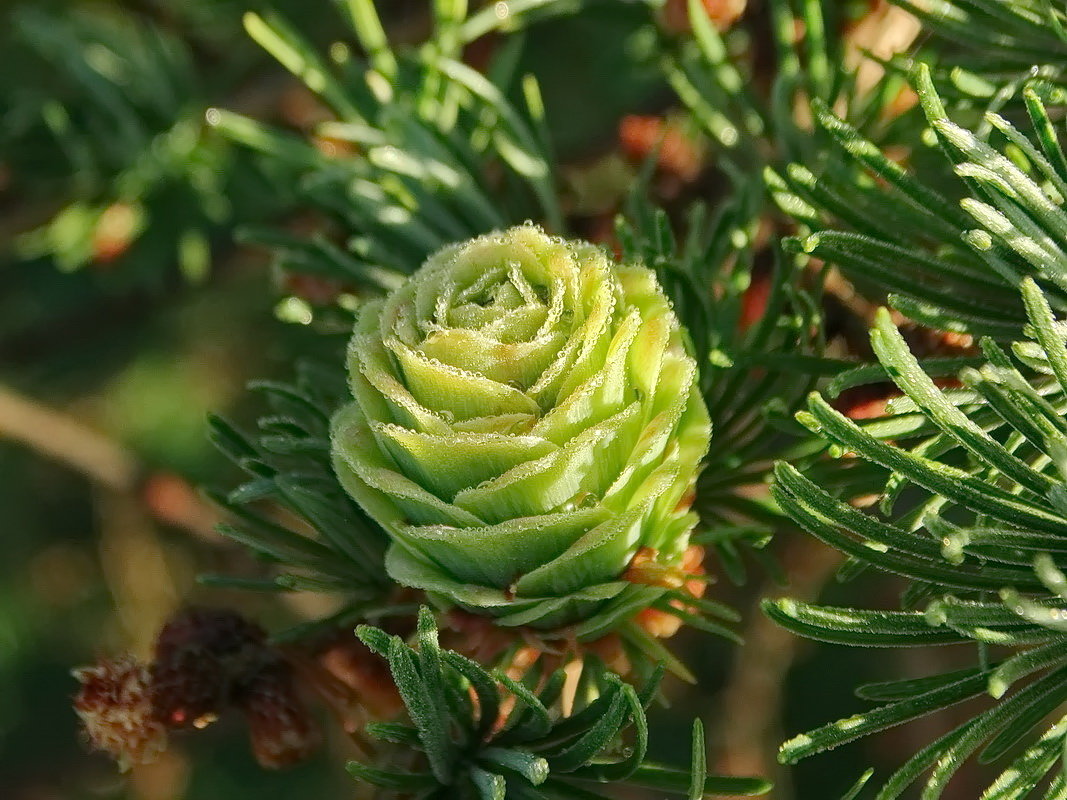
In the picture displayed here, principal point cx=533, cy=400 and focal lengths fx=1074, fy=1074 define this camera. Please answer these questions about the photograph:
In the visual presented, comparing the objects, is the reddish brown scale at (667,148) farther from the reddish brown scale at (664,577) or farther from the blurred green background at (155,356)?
the reddish brown scale at (664,577)

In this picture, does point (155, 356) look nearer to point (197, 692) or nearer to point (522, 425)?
point (197, 692)

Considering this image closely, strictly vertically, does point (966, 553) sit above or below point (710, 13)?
below

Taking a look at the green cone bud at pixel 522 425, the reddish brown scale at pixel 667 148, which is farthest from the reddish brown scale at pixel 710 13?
the green cone bud at pixel 522 425

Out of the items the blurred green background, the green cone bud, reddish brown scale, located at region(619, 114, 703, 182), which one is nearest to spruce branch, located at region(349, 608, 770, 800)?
the green cone bud

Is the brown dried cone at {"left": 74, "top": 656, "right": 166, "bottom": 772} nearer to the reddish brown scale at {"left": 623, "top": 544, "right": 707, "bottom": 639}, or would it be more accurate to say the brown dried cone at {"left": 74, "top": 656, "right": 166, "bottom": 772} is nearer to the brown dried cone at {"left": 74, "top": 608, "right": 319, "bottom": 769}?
the brown dried cone at {"left": 74, "top": 608, "right": 319, "bottom": 769}

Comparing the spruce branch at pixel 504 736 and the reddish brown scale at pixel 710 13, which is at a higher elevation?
the reddish brown scale at pixel 710 13

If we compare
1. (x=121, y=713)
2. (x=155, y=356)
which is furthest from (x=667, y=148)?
(x=155, y=356)
